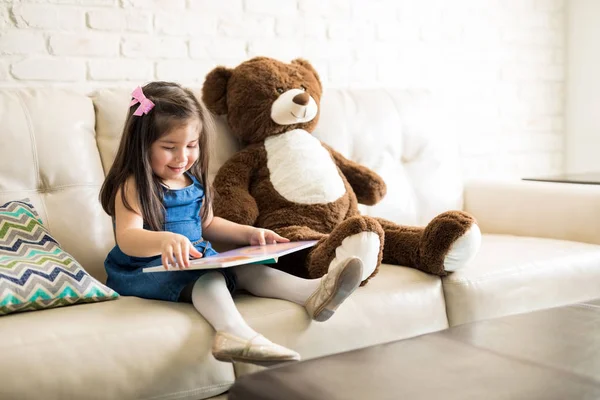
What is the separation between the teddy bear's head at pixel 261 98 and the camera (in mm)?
1941

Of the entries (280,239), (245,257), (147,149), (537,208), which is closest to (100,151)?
(147,149)

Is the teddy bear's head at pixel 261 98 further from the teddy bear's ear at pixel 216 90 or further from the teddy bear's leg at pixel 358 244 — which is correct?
the teddy bear's leg at pixel 358 244

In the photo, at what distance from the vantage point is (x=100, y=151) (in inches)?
74.2

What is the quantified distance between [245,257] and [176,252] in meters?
0.13

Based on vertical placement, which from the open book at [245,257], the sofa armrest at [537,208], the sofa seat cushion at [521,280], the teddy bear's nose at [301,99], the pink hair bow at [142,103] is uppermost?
the pink hair bow at [142,103]

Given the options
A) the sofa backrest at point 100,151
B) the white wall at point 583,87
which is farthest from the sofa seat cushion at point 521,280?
the white wall at point 583,87

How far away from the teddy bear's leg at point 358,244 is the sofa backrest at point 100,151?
1.67 feet

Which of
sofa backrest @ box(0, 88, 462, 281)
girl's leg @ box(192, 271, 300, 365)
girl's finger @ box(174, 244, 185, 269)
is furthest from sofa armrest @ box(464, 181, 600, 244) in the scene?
girl's finger @ box(174, 244, 185, 269)

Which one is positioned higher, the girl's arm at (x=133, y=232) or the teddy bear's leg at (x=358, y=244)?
the girl's arm at (x=133, y=232)

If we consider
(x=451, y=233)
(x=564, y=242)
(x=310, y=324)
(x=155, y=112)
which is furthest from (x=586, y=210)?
(x=155, y=112)

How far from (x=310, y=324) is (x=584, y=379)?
1.99 feet

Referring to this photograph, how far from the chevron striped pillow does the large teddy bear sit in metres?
0.41

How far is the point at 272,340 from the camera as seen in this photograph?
1.42 meters

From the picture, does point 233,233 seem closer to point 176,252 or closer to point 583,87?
point 176,252
